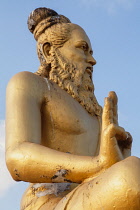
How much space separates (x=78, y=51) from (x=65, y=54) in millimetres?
150

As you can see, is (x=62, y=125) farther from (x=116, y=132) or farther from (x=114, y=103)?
(x=116, y=132)

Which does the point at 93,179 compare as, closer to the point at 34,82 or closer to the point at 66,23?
the point at 34,82

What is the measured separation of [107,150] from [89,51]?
2007 mm

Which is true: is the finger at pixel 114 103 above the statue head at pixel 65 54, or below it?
below

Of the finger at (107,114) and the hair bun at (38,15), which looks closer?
the finger at (107,114)

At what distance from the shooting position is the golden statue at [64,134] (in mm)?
4309

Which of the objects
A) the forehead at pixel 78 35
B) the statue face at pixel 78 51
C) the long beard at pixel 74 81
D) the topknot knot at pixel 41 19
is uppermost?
the topknot knot at pixel 41 19

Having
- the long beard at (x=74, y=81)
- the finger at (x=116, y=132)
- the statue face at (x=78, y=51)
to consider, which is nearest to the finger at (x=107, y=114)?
the finger at (x=116, y=132)

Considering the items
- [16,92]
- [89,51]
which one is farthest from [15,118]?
[89,51]

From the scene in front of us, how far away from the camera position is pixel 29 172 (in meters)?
4.89

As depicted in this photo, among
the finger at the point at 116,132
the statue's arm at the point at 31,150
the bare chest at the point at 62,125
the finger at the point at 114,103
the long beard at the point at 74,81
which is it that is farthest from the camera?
the long beard at the point at 74,81

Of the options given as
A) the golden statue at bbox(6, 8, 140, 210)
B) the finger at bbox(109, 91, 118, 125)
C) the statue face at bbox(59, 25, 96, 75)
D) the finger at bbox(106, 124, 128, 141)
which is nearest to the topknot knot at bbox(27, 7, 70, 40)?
the golden statue at bbox(6, 8, 140, 210)

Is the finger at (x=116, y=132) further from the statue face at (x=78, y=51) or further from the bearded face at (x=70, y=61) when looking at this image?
the statue face at (x=78, y=51)

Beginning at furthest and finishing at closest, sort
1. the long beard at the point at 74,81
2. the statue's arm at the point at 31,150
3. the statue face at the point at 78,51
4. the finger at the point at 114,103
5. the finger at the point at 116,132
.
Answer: the statue face at the point at 78,51 → the long beard at the point at 74,81 → the finger at the point at 114,103 → the statue's arm at the point at 31,150 → the finger at the point at 116,132
